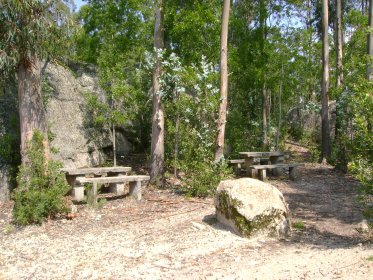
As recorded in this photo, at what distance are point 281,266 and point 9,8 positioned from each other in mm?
6382

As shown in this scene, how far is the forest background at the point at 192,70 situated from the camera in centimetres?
793

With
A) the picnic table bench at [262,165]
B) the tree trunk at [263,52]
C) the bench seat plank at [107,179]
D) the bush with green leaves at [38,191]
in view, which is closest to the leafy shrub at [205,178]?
the bench seat plank at [107,179]

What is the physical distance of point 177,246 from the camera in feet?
20.0

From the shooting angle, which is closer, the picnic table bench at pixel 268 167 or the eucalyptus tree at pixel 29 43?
the eucalyptus tree at pixel 29 43

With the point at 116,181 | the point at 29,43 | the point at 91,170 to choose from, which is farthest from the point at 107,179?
the point at 29,43

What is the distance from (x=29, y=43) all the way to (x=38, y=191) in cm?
287

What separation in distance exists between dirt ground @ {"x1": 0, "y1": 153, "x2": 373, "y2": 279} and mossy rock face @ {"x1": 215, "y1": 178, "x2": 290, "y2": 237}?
174mm

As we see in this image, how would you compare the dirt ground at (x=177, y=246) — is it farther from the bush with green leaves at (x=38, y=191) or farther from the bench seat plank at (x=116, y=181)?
the bench seat plank at (x=116, y=181)

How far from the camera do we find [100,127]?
12.4 metres

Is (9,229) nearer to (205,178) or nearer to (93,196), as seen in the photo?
(93,196)

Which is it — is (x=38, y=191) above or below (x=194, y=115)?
below

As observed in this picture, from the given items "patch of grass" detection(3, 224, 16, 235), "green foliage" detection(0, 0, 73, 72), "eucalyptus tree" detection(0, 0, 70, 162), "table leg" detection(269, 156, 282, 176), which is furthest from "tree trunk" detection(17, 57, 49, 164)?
"table leg" detection(269, 156, 282, 176)

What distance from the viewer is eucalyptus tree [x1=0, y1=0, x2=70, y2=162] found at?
25.1 ft

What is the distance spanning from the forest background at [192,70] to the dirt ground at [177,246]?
3.29 feet
